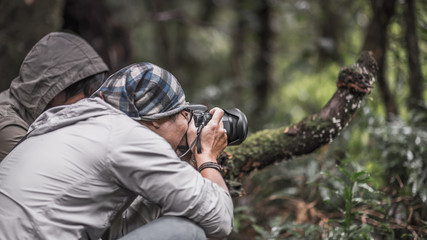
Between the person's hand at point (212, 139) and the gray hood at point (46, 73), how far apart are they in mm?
1078

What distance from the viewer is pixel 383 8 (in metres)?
3.70

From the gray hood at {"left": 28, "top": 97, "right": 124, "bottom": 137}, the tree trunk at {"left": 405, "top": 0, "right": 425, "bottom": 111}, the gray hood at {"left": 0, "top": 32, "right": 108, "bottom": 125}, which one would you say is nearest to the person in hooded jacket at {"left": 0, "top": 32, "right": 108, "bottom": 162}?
the gray hood at {"left": 0, "top": 32, "right": 108, "bottom": 125}

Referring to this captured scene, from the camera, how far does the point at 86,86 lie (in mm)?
2811

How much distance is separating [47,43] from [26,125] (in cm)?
62

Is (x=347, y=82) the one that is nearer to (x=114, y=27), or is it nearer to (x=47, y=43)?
(x=47, y=43)

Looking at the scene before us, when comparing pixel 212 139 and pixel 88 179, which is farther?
pixel 212 139

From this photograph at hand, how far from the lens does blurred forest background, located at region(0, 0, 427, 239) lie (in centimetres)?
289

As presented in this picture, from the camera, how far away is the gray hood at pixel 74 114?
5.83 ft

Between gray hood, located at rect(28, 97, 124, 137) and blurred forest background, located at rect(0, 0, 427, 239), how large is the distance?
4.56 feet

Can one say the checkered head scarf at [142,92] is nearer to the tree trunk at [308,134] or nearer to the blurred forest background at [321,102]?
the tree trunk at [308,134]

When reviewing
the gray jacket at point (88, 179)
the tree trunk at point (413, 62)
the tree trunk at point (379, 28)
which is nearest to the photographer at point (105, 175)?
the gray jacket at point (88, 179)

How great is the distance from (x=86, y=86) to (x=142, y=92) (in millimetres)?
1109

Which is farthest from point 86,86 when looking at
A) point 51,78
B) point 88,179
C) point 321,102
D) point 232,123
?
point 321,102

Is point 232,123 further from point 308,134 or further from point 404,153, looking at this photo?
point 404,153
